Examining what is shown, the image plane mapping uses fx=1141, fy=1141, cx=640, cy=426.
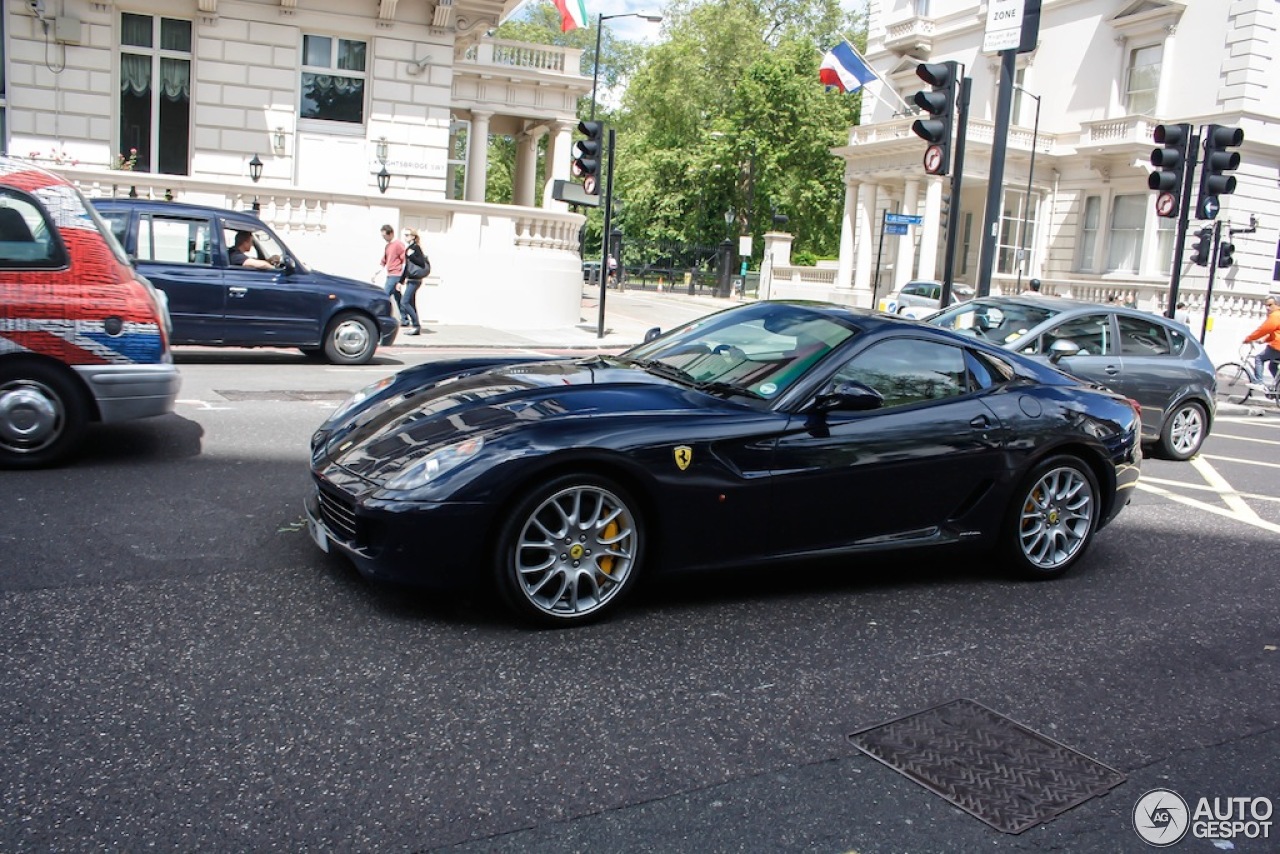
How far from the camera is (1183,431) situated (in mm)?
11594

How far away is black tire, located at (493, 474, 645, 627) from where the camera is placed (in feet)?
15.0

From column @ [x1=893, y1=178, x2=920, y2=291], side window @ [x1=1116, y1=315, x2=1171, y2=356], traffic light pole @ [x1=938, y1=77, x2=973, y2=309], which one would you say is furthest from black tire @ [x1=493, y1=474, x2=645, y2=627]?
column @ [x1=893, y1=178, x2=920, y2=291]

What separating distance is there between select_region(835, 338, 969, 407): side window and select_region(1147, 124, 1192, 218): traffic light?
11.8 metres

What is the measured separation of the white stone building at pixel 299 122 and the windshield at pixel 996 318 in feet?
41.0

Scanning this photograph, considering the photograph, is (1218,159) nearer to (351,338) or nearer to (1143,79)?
(351,338)

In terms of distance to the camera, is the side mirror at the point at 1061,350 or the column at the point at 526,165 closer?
the side mirror at the point at 1061,350

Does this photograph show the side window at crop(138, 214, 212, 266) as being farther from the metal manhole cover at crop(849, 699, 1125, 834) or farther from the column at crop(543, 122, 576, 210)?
the column at crop(543, 122, 576, 210)

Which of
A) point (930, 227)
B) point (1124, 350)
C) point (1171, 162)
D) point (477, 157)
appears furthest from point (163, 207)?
point (930, 227)

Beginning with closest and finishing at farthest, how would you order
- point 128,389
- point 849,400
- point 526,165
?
point 849,400
point 128,389
point 526,165

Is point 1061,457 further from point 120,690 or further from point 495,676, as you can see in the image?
point 120,690

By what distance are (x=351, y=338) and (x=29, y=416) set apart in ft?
24.5

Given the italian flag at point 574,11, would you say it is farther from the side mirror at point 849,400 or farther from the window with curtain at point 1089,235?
the side mirror at point 849,400

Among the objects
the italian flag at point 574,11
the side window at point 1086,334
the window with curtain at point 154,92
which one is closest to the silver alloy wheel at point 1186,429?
the side window at point 1086,334

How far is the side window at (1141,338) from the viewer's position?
11.3 metres
